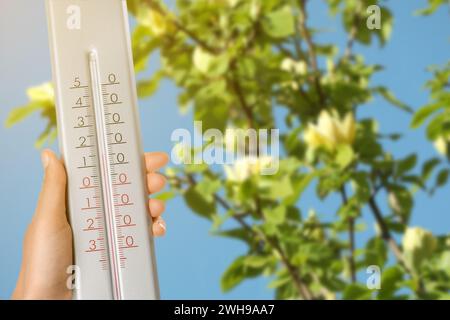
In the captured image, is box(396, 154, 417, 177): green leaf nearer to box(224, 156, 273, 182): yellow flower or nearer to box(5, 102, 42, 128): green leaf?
box(224, 156, 273, 182): yellow flower

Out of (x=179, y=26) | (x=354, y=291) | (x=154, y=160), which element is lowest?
(x=354, y=291)

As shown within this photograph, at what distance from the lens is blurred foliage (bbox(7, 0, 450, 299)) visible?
47 centimetres

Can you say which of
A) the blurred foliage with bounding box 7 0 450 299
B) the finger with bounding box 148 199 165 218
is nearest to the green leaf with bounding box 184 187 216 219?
the blurred foliage with bounding box 7 0 450 299

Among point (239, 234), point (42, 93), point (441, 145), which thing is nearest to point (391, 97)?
point (441, 145)

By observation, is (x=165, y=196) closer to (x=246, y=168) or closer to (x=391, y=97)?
(x=246, y=168)

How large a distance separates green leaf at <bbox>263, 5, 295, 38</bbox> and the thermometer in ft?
0.50

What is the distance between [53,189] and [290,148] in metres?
0.22

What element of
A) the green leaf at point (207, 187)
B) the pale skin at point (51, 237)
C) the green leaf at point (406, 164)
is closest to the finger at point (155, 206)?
the pale skin at point (51, 237)

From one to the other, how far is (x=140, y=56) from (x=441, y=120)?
233 mm

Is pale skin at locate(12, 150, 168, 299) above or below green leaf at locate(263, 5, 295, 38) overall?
below

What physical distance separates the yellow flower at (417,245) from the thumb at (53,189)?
0.25 metres

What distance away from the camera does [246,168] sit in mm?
478
